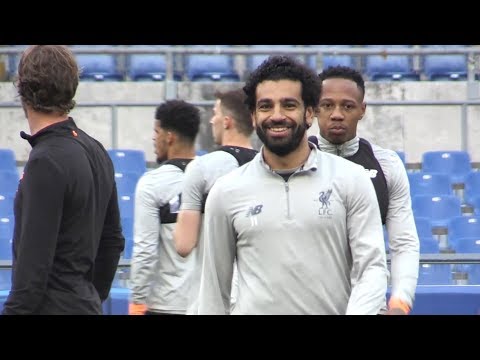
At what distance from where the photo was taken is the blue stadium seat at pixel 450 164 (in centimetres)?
1337

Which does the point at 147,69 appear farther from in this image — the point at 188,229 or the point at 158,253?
the point at 188,229

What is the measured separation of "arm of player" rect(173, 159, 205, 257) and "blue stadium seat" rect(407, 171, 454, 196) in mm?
6808

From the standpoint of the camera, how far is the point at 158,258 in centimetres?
643

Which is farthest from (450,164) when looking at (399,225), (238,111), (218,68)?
(399,225)

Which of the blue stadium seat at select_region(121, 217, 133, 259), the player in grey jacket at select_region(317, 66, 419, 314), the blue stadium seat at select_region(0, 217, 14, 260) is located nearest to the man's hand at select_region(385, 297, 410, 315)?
the player in grey jacket at select_region(317, 66, 419, 314)

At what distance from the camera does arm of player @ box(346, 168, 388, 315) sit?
4.13m

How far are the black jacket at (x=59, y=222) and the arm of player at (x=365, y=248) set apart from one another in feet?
3.03

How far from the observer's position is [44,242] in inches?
155

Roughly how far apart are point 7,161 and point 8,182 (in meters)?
0.60

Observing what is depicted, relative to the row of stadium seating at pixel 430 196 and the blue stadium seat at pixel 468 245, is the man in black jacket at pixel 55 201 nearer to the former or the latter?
the row of stadium seating at pixel 430 196
